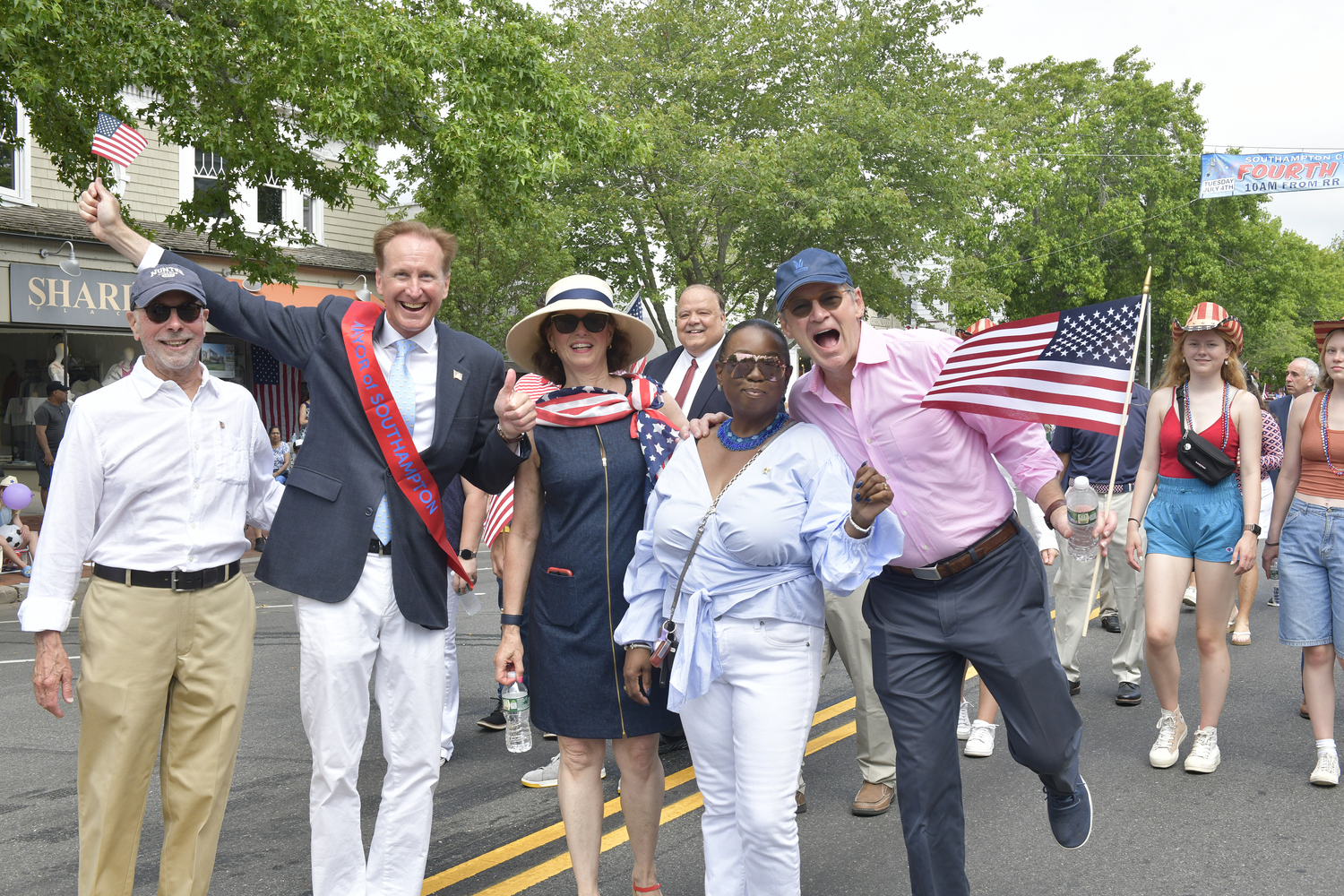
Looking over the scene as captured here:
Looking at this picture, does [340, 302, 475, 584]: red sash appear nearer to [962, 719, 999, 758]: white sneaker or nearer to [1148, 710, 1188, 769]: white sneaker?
[962, 719, 999, 758]: white sneaker

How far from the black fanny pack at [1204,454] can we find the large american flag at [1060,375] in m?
2.10

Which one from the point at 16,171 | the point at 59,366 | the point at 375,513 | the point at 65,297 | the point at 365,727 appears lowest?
the point at 365,727

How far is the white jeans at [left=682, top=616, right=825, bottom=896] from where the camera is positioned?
10.2 feet

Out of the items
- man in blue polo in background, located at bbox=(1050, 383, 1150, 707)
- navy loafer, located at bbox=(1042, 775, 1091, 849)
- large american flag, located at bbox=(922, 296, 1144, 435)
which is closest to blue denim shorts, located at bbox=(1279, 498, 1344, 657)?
man in blue polo in background, located at bbox=(1050, 383, 1150, 707)

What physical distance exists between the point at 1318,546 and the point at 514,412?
4.07m

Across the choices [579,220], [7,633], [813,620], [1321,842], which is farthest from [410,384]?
[579,220]

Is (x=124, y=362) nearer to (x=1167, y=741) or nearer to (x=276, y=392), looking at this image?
(x=276, y=392)

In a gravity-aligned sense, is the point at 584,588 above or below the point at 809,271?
below

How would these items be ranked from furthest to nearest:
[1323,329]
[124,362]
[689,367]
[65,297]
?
1. [124,362]
2. [65,297]
3. [689,367]
4. [1323,329]

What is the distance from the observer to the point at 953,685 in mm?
3523

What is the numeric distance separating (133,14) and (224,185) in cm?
290

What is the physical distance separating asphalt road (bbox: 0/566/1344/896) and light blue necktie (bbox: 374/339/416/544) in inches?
56.6

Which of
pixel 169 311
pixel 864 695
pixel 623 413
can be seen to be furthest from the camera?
pixel 864 695

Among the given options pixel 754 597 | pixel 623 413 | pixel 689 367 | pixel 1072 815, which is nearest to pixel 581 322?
pixel 623 413
